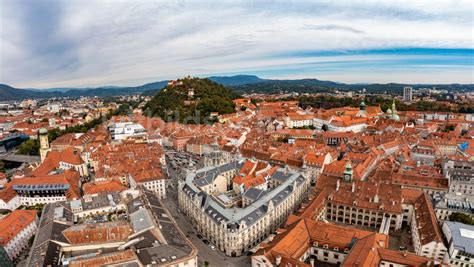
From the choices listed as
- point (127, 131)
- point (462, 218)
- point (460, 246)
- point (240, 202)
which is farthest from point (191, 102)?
point (460, 246)

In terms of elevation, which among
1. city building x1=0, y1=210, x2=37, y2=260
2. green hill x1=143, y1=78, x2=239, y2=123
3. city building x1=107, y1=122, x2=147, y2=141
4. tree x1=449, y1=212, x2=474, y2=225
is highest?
green hill x1=143, y1=78, x2=239, y2=123

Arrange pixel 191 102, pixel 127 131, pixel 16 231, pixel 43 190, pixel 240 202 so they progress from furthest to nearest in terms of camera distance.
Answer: pixel 191 102, pixel 127 131, pixel 43 190, pixel 240 202, pixel 16 231

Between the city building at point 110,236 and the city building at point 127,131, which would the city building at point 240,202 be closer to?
the city building at point 110,236

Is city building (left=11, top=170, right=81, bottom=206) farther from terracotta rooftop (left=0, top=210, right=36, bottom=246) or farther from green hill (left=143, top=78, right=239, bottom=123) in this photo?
green hill (left=143, top=78, right=239, bottom=123)

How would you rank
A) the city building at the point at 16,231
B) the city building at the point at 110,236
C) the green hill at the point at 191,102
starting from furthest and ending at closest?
the green hill at the point at 191,102
the city building at the point at 16,231
the city building at the point at 110,236

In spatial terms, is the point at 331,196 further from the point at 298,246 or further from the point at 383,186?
the point at 298,246

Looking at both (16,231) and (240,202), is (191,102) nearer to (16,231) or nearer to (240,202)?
(240,202)

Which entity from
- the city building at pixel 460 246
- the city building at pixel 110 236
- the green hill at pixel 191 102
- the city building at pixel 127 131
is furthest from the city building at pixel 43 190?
the green hill at pixel 191 102

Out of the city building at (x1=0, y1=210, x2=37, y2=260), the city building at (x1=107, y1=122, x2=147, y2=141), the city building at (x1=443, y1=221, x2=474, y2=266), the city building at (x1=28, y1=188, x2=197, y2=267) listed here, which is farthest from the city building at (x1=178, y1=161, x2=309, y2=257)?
the city building at (x1=107, y1=122, x2=147, y2=141)
